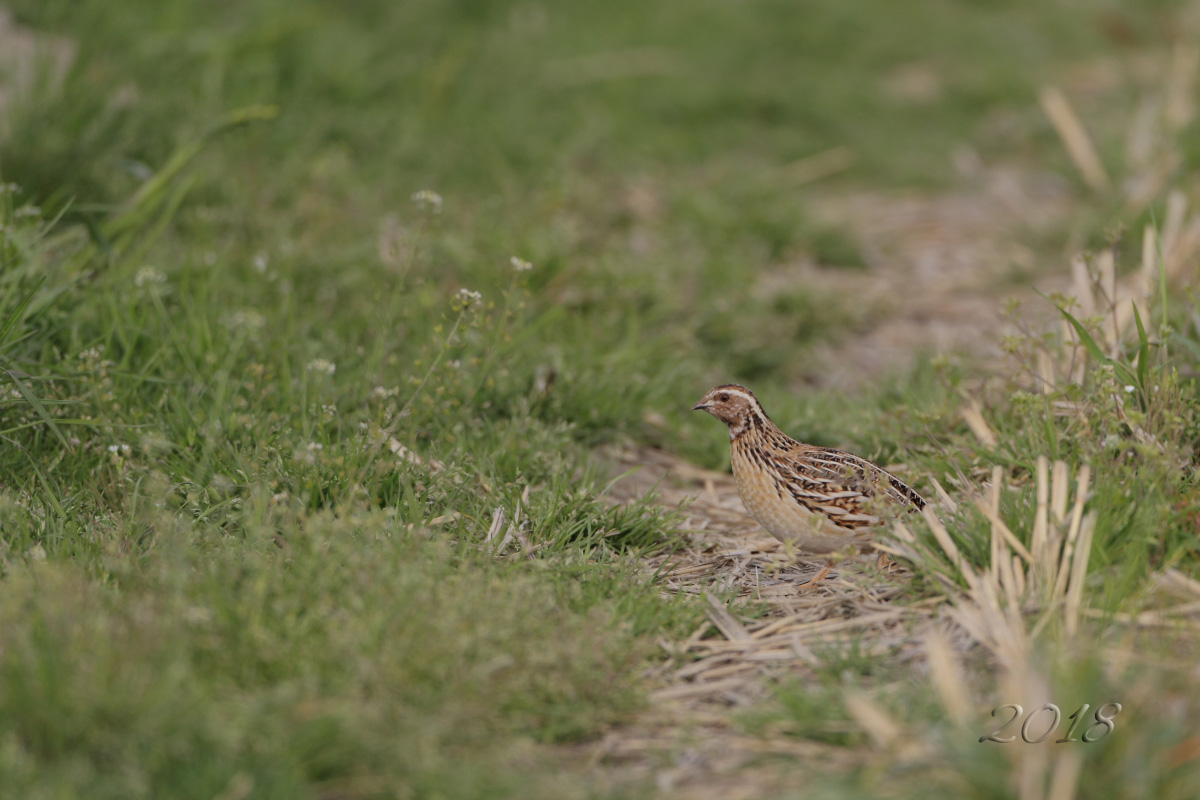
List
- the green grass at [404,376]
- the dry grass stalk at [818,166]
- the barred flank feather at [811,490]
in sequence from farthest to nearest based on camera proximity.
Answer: the dry grass stalk at [818,166]
the barred flank feather at [811,490]
the green grass at [404,376]

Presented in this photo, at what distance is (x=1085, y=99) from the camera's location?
12406mm

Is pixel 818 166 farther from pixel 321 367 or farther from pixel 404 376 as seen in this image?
pixel 321 367

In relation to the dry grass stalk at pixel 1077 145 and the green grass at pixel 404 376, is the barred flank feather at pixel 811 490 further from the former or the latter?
the dry grass stalk at pixel 1077 145

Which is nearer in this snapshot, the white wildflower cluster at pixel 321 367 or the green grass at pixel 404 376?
the green grass at pixel 404 376

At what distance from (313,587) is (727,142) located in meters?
8.42

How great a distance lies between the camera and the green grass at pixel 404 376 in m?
3.37

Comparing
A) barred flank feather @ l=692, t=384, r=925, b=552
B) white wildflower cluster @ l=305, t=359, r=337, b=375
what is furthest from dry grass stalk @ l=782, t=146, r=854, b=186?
white wildflower cluster @ l=305, t=359, r=337, b=375

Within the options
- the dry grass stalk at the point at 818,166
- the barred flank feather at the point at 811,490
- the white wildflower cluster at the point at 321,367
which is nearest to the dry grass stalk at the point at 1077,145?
the dry grass stalk at the point at 818,166

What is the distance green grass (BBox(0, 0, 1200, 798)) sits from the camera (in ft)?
11.1

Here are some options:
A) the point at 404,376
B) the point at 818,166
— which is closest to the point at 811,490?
the point at 404,376

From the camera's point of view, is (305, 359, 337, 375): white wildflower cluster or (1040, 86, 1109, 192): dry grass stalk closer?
(305, 359, 337, 375): white wildflower cluster

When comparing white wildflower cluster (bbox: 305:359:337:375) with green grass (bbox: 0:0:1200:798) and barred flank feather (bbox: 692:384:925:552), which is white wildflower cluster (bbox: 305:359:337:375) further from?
barred flank feather (bbox: 692:384:925:552)

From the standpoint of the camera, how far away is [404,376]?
19.2ft

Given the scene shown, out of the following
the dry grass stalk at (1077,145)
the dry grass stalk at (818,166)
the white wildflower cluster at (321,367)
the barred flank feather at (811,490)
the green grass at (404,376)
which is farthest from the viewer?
the dry grass stalk at (818,166)
